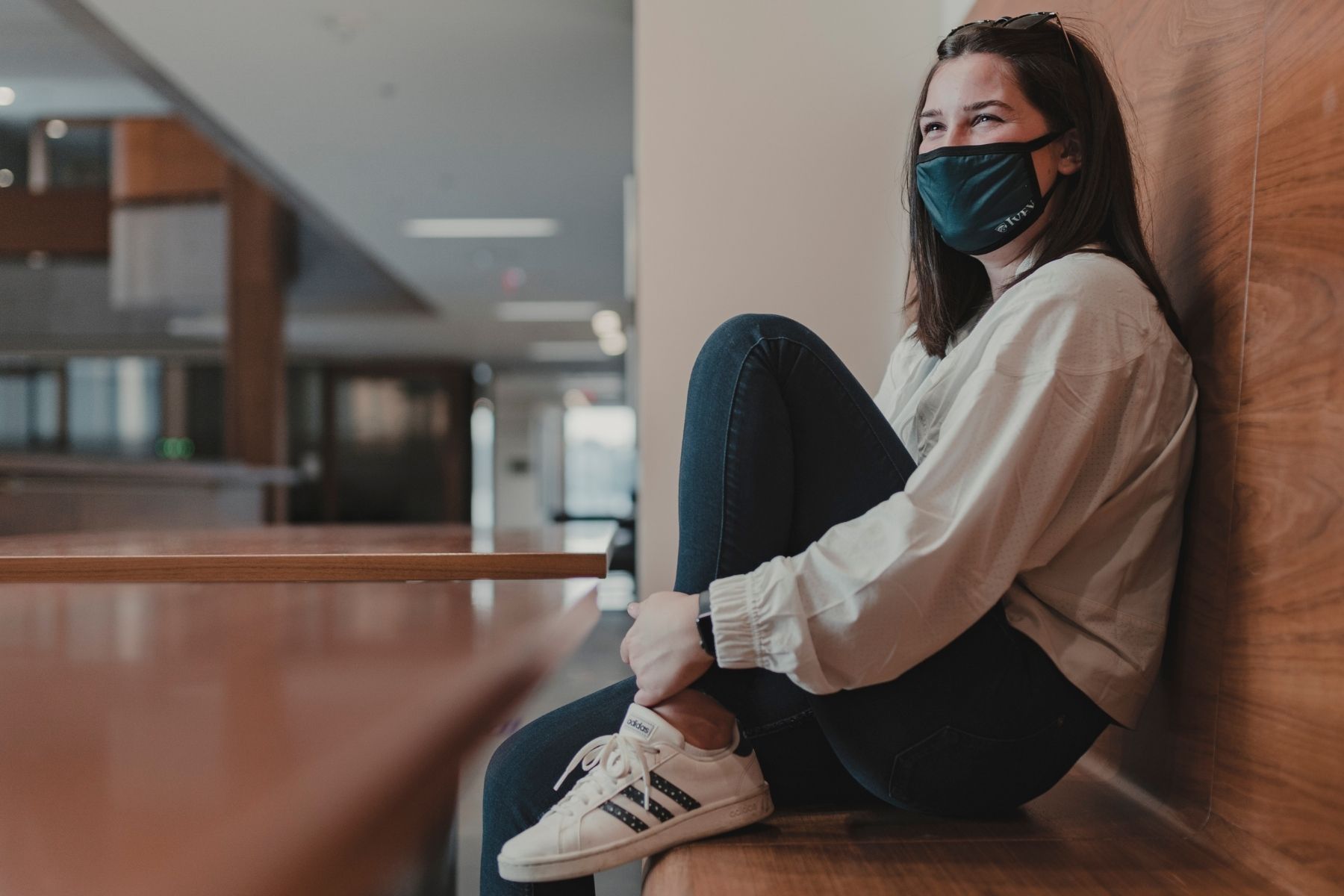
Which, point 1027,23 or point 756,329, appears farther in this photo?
point 1027,23

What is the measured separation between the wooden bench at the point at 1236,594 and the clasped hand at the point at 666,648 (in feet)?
0.50

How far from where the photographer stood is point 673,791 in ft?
3.20

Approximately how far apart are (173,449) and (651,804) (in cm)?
1165

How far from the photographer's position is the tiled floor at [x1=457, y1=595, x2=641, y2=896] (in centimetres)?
170

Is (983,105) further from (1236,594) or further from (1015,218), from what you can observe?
(1236,594)

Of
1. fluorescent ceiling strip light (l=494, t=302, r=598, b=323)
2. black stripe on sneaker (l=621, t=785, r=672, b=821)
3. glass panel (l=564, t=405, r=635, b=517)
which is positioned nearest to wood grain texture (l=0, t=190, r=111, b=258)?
fluorescent ceiling strip light (l=494, t=302, r=598, b=323)

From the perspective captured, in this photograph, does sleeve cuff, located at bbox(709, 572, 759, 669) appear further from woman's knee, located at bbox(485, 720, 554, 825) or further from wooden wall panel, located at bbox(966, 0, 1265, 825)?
wooden wall panel, located at bbox(966, 0, 1265, 825)

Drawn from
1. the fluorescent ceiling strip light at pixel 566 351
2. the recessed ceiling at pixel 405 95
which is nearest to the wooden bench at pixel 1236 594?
the recessed ceiling at pixel 405 95

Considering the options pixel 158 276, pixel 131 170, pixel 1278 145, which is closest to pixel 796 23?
pixel 1278 145

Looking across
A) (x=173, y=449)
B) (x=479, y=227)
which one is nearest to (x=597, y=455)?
(x=173, y=449)

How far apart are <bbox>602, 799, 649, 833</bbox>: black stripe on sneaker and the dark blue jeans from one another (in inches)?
4.3

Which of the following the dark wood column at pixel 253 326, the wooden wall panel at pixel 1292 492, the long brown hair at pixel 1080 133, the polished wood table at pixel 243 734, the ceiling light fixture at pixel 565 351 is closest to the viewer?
the wooden wall panel at pixel 1292 492

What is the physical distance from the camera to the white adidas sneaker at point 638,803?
3.05 ft

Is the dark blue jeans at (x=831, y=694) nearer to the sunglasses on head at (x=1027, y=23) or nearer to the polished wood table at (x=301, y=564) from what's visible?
the polished wood table at (x=301, y=564)
